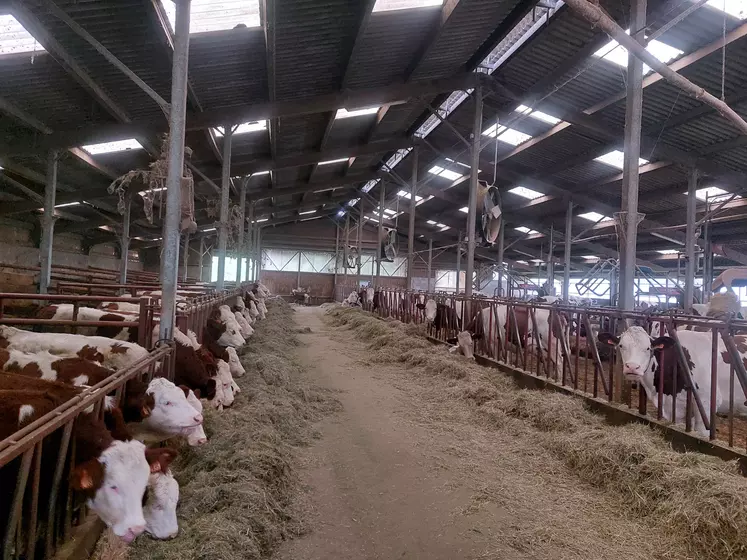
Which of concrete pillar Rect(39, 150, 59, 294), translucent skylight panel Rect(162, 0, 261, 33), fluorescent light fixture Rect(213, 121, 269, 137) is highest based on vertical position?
fluorescent light fixture Rect(213, 121, 269, 137)

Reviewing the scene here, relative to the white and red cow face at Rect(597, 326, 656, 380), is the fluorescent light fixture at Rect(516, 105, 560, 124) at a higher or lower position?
higher

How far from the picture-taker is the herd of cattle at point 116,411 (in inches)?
95.6

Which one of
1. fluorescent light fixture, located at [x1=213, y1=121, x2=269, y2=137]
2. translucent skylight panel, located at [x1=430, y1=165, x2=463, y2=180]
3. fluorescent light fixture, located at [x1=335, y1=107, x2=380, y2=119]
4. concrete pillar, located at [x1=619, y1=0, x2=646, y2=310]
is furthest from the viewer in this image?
translucent skylight panel, located at [x1=430, y1=165, x2=463, y2=180]

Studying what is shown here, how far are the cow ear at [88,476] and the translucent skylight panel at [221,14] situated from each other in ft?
20.8

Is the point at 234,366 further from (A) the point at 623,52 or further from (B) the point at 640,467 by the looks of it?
(A) the point at 623,52

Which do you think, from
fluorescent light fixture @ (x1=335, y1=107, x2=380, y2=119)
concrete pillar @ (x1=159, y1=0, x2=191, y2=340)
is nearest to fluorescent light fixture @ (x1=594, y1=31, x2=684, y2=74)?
fluorescent light fixture @ (x1=335, y1=107, x2=380, y2=119)

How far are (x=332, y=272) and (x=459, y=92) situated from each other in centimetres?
2696

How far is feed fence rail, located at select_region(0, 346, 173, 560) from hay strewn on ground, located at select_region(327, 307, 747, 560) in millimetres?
3732

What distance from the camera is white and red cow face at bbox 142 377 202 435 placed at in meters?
3.64

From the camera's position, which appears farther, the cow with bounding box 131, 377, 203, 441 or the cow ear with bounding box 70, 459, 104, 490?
the cow with bounding box 131, 377, 203, 441

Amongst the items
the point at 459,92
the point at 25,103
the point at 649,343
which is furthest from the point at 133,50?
the point at 459,92

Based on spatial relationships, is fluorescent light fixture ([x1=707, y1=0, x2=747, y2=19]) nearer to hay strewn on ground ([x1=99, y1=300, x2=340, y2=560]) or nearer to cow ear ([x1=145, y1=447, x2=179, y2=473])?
hay strewn on ground ([x1=99, y1=300, x2=340, y2=560])

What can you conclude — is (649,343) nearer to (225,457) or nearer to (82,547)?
(225,457)

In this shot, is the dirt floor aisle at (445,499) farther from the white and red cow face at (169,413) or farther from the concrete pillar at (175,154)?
the concrete pillar at (175,154)
